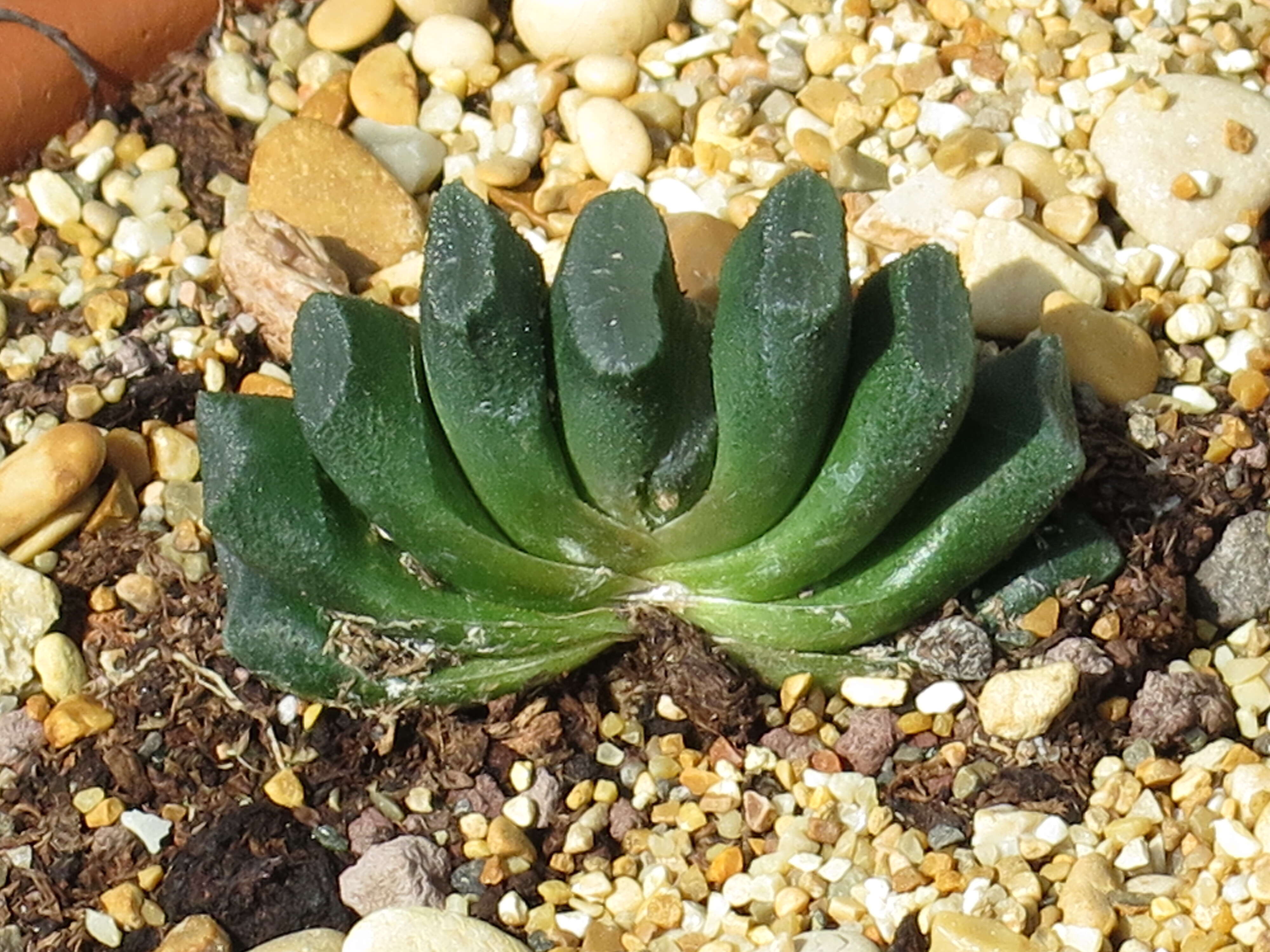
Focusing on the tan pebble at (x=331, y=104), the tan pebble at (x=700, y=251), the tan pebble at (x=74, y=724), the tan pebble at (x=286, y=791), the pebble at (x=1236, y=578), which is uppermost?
the tan pebble at (x=331, y=104)

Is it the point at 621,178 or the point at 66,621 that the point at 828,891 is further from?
the point at 621,178

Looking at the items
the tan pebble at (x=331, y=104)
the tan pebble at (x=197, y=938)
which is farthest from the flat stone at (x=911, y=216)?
the tan pebble at (x=197, y=938)

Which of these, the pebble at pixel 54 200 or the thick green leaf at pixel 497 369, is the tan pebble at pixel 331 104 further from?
the thick green leaf at pixel 497 369

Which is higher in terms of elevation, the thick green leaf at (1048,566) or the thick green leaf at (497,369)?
the thick green leaf at (497,369)

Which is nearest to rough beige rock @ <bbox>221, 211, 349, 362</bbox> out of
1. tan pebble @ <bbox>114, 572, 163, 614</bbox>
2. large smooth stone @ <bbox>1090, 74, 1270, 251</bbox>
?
tan pebble @ <bbox>114, 572, 163, 614</bbox>

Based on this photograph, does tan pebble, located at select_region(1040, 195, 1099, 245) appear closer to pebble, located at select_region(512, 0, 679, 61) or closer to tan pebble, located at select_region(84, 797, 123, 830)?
pebble, located at select_region(512, 0, 679, 61)

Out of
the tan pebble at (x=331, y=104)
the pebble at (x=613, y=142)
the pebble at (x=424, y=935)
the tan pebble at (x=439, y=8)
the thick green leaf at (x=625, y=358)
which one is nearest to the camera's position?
the thick green leaf at (x=625, y=358)
